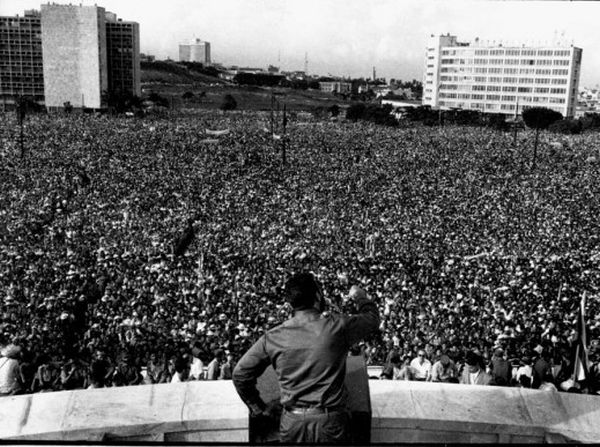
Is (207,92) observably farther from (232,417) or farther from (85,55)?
(232,417)

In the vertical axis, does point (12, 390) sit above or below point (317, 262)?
above

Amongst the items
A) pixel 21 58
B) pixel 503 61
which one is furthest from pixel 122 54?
pixel 503 61

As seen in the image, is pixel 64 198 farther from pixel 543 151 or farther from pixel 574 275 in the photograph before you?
pixel 543 151

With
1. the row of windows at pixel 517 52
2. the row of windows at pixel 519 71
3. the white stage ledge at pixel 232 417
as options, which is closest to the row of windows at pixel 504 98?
the row of windows at pixel 519 71

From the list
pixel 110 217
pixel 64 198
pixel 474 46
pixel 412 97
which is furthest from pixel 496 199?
pixel 412 97

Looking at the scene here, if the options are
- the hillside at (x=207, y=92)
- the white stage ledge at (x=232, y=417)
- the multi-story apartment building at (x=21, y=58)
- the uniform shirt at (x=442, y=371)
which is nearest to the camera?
the white stage ledge at (x=232, y=417)

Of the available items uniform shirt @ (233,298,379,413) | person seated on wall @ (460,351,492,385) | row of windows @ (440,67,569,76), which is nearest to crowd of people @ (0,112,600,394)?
person seated on wall @ (460,351,492,385)

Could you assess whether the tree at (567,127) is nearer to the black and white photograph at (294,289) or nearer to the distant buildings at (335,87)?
the black and white photograph at (294,289)
